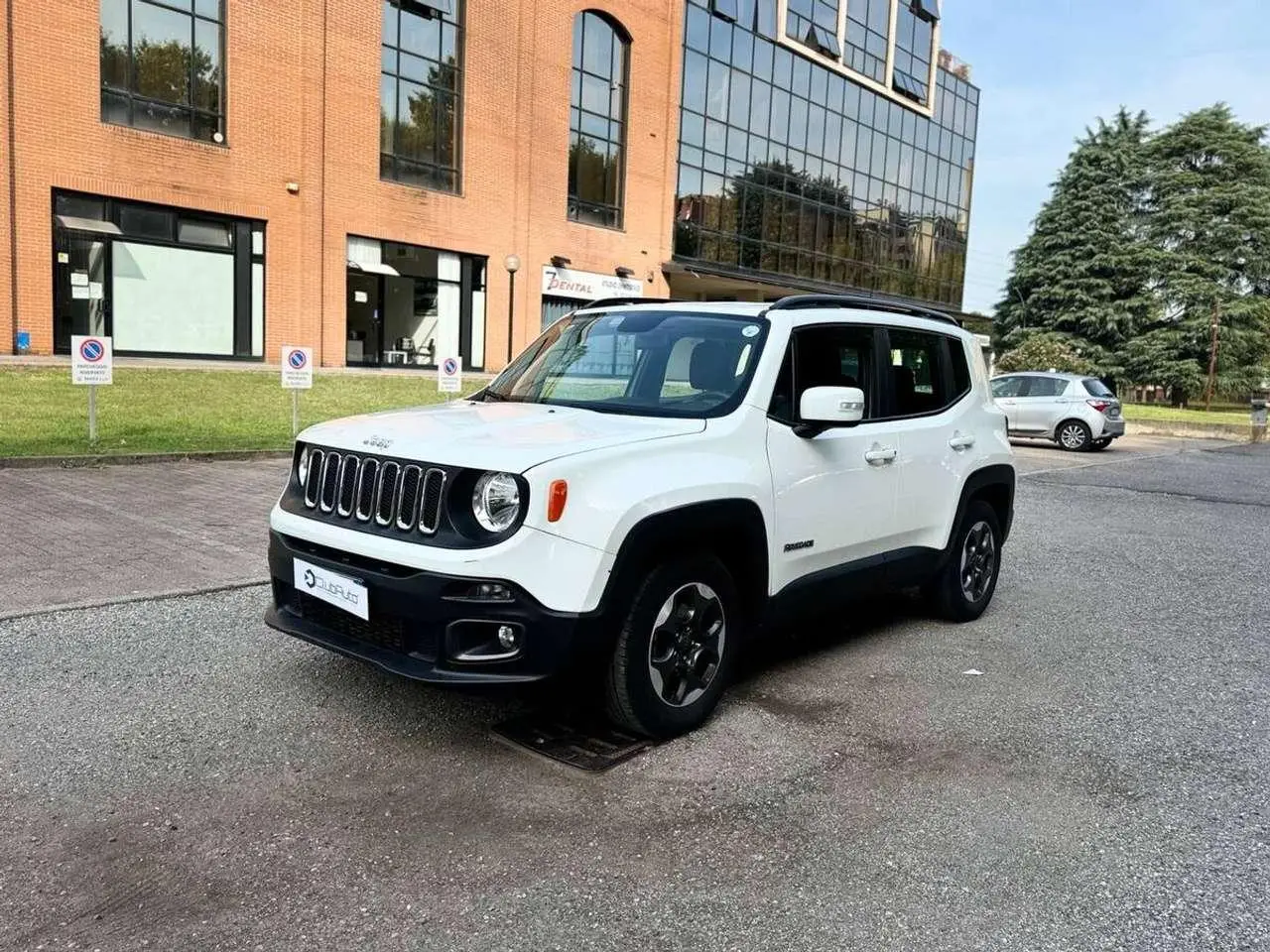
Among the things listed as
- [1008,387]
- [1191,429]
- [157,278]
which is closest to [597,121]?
[157,278]

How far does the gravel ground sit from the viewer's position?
279 cm

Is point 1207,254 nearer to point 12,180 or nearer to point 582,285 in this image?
point 582,285

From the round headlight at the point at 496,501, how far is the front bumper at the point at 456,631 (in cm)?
21

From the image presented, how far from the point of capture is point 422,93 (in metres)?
24.0

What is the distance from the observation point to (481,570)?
11.3 ft

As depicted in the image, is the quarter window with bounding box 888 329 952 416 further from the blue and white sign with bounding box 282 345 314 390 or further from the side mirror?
the blue and white sign with bounding box 282 345 314 390

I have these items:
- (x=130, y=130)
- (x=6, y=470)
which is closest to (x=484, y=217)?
(x=130, y=130)

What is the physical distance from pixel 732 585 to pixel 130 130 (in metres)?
19.5

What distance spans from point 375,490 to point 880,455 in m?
2.61

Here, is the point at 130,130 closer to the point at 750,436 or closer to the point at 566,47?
the point at 566,47

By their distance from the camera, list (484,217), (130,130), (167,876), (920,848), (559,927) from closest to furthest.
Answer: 1. (559,927)
2. (167,876)
3. (920,848)
4. (130,130)
5. (484,217)

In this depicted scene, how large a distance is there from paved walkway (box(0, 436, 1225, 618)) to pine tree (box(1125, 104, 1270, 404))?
4760 centimetres

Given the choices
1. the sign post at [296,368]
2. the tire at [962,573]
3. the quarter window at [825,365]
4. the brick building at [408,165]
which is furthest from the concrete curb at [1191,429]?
the quarter window at [825,365]

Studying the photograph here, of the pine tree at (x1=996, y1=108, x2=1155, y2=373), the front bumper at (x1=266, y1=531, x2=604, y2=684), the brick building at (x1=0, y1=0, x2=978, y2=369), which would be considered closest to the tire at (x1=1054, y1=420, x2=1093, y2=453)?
the brick building at (x1=0, y1=0, x2=978, y2=369)
